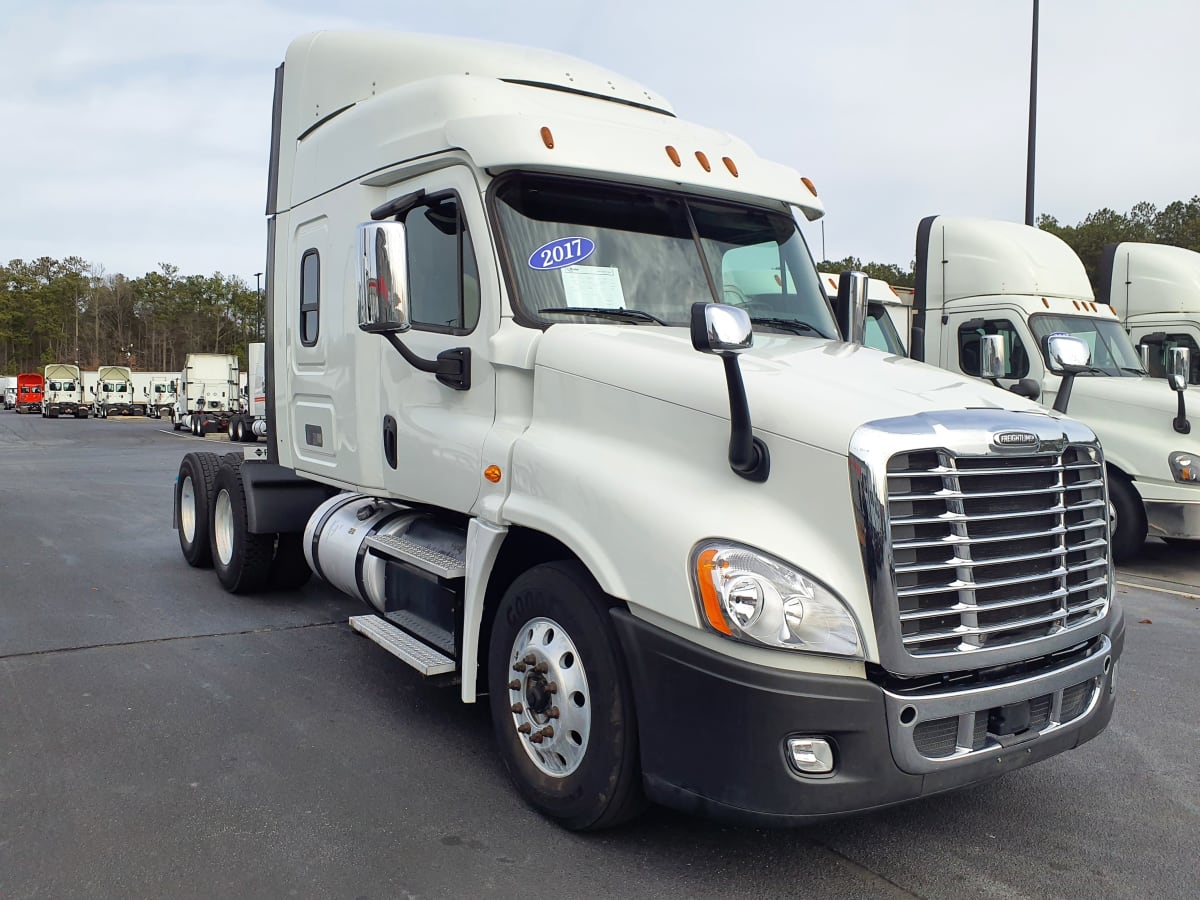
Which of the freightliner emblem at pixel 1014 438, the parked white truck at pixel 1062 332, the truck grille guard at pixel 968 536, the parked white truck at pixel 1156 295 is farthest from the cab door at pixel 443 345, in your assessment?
the parked white truck at pixel 1156 295

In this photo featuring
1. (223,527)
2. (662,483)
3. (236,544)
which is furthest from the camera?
(223,527)

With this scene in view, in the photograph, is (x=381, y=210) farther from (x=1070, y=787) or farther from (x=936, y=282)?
(x=936, y=282)

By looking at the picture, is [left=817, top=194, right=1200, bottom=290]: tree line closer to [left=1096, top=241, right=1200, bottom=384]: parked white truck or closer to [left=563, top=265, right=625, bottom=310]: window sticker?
[left=1096, top=241, right=1200, bottom=384]: parked white truck

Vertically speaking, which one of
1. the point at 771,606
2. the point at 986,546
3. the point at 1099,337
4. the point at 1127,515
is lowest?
the point at 1127,515

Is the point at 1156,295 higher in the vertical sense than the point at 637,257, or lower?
higher

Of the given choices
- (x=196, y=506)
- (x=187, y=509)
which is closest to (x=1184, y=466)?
(x=196, y=506)

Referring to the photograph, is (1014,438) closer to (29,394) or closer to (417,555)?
(417,555)

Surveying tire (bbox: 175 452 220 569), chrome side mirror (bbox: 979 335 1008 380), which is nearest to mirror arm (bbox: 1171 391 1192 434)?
chrome side mirror (bbox: 979 335 1008 380)

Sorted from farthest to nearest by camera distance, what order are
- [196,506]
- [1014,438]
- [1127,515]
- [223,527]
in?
[1127,515] < [196,506] < [223,527] < [1014,438]

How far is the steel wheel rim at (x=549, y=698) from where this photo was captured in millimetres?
3652

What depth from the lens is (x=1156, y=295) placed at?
13836mm

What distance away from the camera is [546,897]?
10.9 feet

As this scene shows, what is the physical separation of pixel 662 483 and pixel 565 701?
903 millimetres

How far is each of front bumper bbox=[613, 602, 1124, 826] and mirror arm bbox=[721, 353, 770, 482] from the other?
1.93 ft
